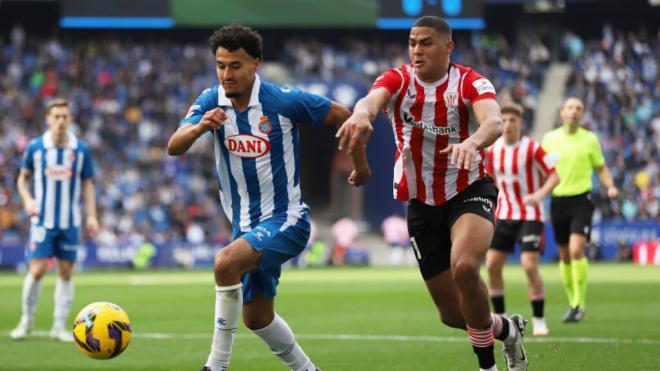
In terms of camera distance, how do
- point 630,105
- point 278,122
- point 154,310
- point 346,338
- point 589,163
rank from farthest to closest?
point 630,105 < point 154,310 < point 589,163 < point 346,338 < point 278,122

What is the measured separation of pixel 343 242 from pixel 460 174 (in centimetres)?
2557

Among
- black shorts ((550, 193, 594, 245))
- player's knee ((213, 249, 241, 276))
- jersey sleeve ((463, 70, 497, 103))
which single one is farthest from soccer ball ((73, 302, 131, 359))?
black shorts ((550, 193, 594, 245))

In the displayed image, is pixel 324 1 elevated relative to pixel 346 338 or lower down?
elevated

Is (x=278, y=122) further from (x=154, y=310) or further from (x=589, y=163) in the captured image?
(x=154, y=310)

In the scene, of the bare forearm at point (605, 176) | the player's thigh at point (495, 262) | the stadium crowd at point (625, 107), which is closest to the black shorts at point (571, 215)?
the bare forearm at point (605, 176)

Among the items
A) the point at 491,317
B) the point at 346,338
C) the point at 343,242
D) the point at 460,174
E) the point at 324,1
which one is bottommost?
the point at 343,242

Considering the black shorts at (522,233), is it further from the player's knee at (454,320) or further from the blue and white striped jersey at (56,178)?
the blue and white striped jersey at (56,178)

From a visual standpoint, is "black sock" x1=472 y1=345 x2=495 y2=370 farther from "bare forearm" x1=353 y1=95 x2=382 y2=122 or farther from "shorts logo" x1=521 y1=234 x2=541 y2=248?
"shorts logo" x1=521 y1=234 x2=541 y2=248

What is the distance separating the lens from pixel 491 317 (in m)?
7.55

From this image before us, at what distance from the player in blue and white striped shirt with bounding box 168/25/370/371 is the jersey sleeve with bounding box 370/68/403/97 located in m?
0.32

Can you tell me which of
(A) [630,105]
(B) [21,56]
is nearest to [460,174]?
(A) [630,105]

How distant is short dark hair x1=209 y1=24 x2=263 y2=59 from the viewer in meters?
7.16

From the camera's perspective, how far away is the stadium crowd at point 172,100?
33.9 meters

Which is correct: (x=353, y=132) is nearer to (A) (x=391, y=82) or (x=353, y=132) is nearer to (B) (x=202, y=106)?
(A) (x=391, y=82)
